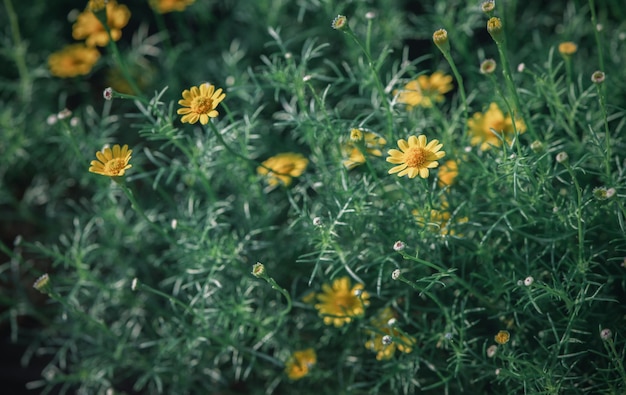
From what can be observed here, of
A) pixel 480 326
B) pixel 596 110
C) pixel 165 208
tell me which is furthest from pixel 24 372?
pixel 596 110

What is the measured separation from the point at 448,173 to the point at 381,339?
1.90 ft

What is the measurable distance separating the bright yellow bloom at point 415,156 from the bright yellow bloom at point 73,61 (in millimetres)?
1782

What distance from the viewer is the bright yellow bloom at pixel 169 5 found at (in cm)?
299

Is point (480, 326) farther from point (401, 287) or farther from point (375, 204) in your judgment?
point (375, 204)

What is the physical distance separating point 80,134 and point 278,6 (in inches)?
41.3

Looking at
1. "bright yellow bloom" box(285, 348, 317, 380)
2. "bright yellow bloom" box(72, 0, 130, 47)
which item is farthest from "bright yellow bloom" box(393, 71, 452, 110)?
"bright yellow bloom" box(72, 0, 130, 47)

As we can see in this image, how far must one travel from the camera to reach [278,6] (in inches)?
120

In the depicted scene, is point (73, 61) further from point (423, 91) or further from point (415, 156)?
point (415, 156)

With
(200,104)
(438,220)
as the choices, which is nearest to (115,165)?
(200,104)

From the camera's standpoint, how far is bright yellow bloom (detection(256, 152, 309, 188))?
232cm

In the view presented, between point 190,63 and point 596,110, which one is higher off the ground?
point 596,110

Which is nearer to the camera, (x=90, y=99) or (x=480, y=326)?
(x=480, y=326)

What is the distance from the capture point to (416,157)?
6.23 ft

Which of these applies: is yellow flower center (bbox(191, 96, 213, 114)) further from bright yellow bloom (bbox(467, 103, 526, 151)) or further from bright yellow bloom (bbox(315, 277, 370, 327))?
bright yellow bloom (bbox(467, 103, 526, 151))
